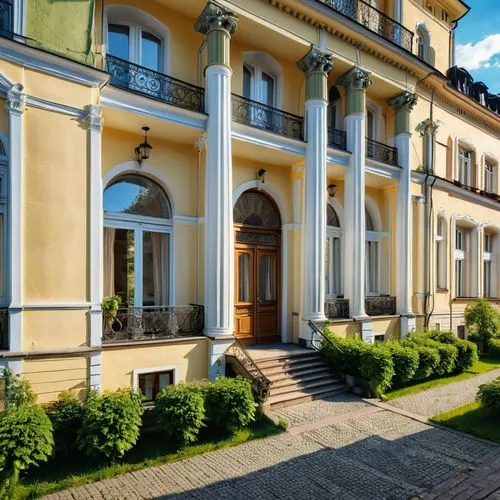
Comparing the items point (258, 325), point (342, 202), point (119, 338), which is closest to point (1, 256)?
point (119, 338)

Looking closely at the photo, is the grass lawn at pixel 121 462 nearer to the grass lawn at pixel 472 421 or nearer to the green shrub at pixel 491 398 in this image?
the grass lawn at pixel 472 421

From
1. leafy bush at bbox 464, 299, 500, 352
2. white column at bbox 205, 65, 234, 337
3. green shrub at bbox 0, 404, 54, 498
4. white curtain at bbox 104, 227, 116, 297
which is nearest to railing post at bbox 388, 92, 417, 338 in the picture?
leafy bush at bbox 464, 299, 500, 352

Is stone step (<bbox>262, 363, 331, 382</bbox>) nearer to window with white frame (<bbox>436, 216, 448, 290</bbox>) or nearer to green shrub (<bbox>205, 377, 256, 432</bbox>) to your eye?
green shrub (<bbox>205, 377, 256, 432</bbox>)

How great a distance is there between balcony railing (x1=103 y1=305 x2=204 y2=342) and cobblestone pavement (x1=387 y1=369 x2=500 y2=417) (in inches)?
195

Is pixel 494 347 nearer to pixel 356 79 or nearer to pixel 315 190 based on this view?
pixel 315 190

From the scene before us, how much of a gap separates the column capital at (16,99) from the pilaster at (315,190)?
23.3 feet

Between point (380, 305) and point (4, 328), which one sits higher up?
point (4, 328)

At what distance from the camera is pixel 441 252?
1622cm

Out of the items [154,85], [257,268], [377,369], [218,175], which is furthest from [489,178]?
[154,85]

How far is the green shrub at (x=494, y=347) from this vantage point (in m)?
14.8

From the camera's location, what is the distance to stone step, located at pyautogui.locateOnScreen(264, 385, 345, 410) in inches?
333

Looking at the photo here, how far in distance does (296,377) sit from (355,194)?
589 cm

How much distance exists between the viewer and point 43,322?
23.0ft

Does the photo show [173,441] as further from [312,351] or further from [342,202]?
[342,202]
